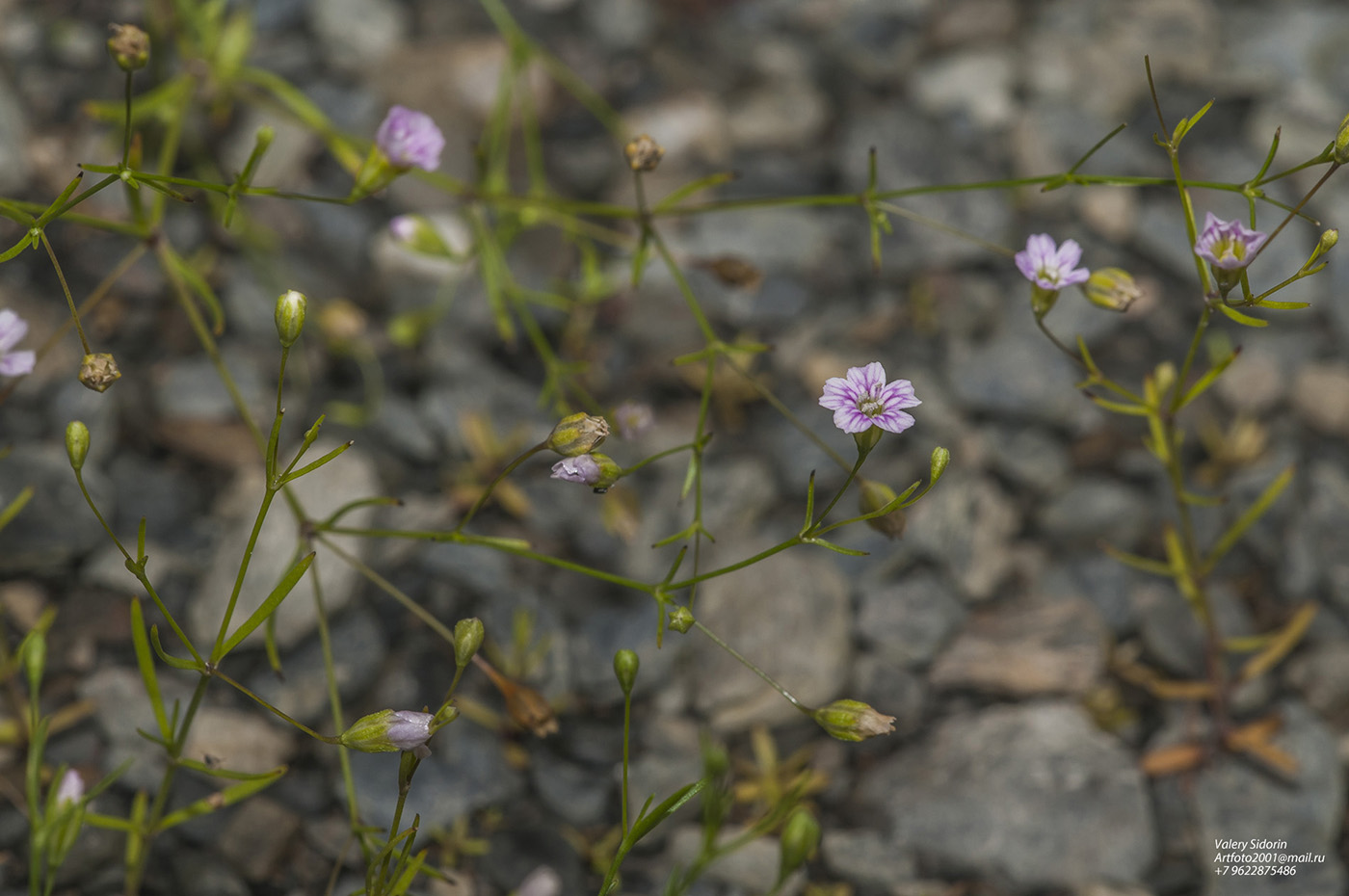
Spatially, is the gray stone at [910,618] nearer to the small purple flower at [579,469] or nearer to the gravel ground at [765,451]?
the gravel ground at [765,451]

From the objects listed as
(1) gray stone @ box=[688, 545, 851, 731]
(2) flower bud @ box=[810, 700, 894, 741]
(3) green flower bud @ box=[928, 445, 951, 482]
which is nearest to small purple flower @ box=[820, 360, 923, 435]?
(3) green flower bud @ box=[928, 445, 951, 482]

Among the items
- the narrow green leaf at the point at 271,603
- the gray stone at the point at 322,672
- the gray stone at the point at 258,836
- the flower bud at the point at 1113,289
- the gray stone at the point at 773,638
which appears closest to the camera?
the narrow green leaf at the point at 271,603

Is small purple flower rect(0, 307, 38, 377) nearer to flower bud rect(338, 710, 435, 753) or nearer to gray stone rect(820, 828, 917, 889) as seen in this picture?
flower bud rect(338, 710, 435, 753)

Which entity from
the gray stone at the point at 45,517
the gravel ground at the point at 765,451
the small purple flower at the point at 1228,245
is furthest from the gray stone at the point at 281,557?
the small purple flower at the point at 1228,245

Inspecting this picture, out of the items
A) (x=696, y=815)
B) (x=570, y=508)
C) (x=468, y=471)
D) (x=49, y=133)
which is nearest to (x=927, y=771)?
(x=696, y=815)

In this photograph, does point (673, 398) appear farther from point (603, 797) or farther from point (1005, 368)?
point (603, 797)

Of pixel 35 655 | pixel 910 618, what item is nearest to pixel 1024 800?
pixel 910 618
